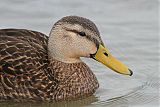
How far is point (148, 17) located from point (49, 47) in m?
3.66

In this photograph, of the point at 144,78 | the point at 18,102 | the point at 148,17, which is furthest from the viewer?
the point at 148,17

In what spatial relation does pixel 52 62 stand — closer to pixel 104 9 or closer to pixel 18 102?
pixel 18 102

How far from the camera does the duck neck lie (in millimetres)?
10617

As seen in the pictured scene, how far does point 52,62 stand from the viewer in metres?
10.7

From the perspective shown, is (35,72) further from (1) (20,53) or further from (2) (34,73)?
(1) (20,53)

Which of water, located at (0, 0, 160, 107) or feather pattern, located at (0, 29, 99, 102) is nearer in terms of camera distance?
feather pattern, located at (0, 29, 99, 102)

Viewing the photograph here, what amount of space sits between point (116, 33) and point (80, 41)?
2.56m

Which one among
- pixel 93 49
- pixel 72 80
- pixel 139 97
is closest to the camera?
pixel 93 49

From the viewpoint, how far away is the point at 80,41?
34.2 ft

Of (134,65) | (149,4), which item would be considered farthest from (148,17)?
(134,65)

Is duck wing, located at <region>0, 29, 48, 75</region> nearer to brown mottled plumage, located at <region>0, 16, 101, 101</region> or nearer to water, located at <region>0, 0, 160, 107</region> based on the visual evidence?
brown mottled plumage, located at <region>0, 16, 101, 101</region>

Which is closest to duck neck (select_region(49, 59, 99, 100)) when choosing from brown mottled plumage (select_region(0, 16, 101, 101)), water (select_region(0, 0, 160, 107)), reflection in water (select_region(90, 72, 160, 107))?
brown mottled plumage (select_region(0, 16, 101, 101))

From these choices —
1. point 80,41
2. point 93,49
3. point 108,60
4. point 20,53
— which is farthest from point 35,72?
point 108,60

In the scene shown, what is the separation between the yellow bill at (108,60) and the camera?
10.4 metres
